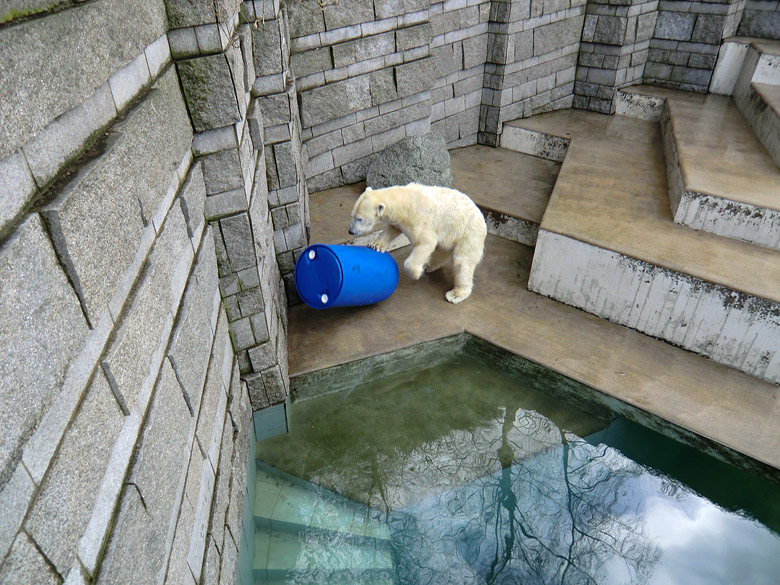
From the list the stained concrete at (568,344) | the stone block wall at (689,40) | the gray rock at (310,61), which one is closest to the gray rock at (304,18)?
the gray rock at (310,61)

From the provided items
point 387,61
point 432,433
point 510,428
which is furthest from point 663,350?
point 387,61

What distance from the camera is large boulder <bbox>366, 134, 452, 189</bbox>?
5836mm

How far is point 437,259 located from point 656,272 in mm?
2112

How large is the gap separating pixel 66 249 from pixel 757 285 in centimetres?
468

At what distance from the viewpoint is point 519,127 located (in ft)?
25.5

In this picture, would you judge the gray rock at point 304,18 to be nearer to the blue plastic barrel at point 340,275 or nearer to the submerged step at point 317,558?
the blue plastic barrel at point 340,275

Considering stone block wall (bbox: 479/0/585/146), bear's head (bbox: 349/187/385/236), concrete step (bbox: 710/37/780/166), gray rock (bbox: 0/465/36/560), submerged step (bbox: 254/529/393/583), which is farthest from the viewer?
stone block wall (bbox: 479/0/585/146)

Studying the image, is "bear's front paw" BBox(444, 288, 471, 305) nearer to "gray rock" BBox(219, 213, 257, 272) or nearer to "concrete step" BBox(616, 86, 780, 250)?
"concrete step" BBox(616, 86, 780, 250)

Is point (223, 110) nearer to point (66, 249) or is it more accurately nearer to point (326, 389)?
point (66, 249)

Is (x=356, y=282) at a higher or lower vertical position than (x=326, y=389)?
higher

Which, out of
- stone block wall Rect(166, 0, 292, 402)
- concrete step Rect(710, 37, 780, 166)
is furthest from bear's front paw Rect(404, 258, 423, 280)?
concrete step Rect(710, 37, 780, 166)

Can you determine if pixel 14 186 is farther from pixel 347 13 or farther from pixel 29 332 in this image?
pixel 347 13

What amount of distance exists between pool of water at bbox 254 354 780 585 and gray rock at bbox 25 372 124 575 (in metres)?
2.14

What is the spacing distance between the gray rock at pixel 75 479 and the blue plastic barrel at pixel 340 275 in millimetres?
2656
